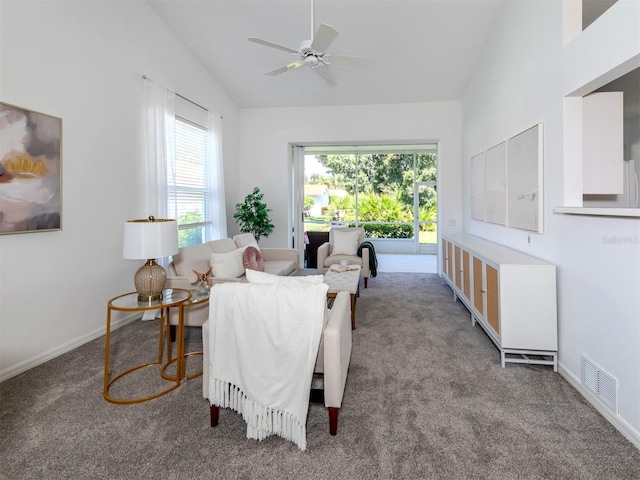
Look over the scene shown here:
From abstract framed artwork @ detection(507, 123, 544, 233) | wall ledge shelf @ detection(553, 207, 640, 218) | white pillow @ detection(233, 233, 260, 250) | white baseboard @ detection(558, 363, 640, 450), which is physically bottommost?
white baseboard @ detection(558, 363, 640, 450)

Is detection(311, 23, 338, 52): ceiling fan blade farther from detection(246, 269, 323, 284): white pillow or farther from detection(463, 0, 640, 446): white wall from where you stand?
detection(246, 269, 323, 284): white pillow

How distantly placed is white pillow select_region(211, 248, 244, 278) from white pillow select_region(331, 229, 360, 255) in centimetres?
231

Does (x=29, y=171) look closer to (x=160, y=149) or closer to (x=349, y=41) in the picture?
(x=160, y=149)

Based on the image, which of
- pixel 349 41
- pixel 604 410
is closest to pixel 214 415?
pixel 604 410

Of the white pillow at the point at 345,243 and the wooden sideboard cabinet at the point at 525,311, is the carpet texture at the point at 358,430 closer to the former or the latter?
the wooden sideboard cabinet at the point at 525,311

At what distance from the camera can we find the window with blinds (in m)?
4.68

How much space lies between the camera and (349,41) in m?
4.64

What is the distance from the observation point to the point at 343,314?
210cm

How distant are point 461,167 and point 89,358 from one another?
19.6 ft

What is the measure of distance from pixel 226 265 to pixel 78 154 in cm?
172

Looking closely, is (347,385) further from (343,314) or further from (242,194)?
(242,194)

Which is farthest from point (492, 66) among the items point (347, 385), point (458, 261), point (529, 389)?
point (347, 385)

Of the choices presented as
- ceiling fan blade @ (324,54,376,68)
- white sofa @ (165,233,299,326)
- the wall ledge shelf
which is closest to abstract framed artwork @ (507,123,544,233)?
the wall ledge shelf

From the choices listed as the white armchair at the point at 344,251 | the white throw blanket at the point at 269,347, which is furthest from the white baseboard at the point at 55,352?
the white armchair at the point at 344,251
